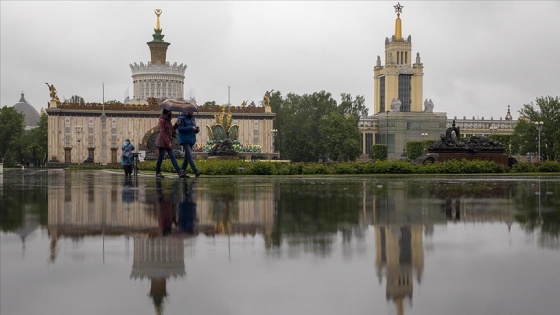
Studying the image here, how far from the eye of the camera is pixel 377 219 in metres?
10.8

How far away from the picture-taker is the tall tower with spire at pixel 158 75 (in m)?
112

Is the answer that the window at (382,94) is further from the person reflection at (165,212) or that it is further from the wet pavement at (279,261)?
the wet pavement at (279,261)

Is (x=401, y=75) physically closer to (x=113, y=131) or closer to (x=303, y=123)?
(x=303, y=123)

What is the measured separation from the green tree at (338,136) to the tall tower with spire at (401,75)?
42.3 metres

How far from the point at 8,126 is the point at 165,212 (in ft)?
330

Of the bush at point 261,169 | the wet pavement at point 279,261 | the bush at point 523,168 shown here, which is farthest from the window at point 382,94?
the wet pavement at point 279,261

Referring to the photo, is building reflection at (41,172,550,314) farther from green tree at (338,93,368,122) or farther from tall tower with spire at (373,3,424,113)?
tall tower with spire at (373,3,424,113)

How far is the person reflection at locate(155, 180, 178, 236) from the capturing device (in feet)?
31.0

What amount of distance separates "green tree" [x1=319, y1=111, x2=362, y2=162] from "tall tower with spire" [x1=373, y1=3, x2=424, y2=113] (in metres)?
42.3

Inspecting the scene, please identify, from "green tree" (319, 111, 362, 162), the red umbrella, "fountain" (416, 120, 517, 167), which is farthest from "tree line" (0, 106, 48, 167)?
the red umbrella

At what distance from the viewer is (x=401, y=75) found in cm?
14338

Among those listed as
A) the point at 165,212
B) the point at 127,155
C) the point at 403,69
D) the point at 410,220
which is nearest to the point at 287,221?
the point at 410,220

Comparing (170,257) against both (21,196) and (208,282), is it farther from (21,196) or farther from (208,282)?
(21,196)

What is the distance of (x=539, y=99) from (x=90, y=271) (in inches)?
3402
